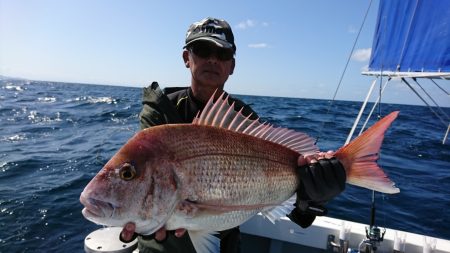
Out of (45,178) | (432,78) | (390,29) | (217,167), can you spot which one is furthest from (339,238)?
(45,178)

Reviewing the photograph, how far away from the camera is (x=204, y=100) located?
3.28 m

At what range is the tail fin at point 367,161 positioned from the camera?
7.22ft

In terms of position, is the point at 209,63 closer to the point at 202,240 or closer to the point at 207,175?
the point at 207,175

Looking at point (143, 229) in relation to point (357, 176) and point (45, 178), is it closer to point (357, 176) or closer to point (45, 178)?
point (357, 176)

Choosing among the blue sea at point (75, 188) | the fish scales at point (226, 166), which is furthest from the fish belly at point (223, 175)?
the blue sea at point (75, 188)

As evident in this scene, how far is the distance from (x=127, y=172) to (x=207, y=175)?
0.44 meters

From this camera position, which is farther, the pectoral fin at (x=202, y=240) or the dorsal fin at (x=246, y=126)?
the dorsal fin at (x=246, y=126)

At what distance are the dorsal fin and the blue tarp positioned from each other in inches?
173

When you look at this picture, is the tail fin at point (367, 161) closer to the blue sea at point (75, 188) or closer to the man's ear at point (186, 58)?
the man's ear at point (186, 58)

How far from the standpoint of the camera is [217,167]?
2.00 m

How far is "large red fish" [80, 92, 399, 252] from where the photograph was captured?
1808mm

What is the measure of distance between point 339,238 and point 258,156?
2.57 metres

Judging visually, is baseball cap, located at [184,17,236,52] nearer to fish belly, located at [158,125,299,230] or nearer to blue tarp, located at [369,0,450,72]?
fish belly, located at [158,125,299,230]

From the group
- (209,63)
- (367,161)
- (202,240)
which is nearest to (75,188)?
(209,63)
